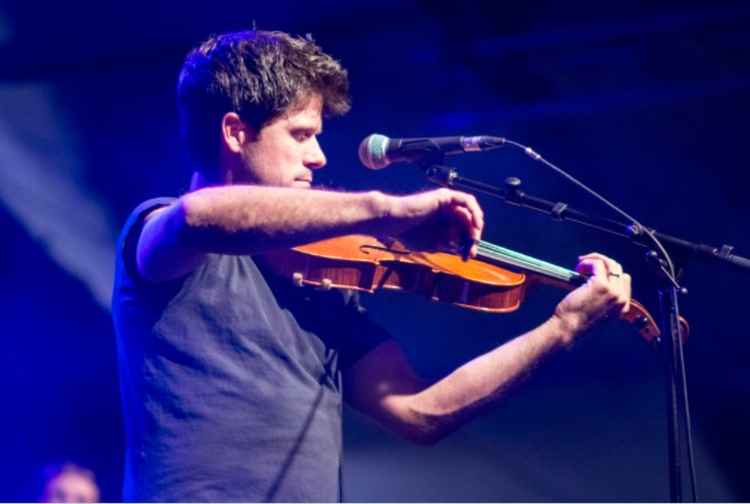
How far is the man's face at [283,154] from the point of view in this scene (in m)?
2.19

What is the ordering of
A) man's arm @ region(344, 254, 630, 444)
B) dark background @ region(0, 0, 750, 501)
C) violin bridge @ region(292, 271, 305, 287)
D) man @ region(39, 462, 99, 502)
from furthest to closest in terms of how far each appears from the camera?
1. man @ region(39, 462, 99, 502)
2. dark background @ region(0, 0, 750, 501)
3. man's arm @ region(344, 254, 630, 444)
4. violin bridge @ region(292, 271, 305, 287)

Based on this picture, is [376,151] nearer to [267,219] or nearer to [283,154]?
[283,154]

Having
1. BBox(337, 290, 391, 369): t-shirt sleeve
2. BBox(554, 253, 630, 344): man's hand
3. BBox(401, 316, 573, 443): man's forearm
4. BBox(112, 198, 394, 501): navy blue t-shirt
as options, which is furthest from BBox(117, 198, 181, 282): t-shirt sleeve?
BBox(554, 253, 630, 344): man's hand

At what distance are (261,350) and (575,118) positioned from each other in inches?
123

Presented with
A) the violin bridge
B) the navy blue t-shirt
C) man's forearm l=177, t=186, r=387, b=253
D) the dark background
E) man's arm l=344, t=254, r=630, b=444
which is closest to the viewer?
man's forearm l=177, t=186, r=387, b=253

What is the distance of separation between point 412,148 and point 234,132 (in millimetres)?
443

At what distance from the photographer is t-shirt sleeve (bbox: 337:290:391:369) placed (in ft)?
7.45

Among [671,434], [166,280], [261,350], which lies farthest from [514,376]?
[166,280]

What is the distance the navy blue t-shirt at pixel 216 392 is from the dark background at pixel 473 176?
2486mm

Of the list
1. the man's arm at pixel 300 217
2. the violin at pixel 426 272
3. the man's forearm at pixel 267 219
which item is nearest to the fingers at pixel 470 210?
the man's arm at pixel 300 217

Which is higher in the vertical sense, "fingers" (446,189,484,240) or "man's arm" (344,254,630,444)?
"fingers" (446,189,484,240)

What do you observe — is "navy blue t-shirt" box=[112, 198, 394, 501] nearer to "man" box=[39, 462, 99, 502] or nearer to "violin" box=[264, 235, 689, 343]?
"violin" box=[264, 235, 689, 343]

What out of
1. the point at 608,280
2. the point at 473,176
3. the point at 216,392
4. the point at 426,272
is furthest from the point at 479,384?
the point at 473,176

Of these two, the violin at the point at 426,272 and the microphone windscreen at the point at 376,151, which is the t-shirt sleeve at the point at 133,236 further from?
the microphone windscreen at the point at 376,151
